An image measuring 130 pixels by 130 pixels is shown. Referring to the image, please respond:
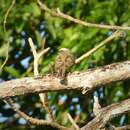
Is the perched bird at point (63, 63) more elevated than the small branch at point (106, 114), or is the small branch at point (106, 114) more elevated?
the perched bird at point (63, 63)

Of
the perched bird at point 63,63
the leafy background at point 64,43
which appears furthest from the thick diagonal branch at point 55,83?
the leafy background at point 64,43

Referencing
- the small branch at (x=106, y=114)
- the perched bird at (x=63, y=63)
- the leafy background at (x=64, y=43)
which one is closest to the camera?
the small branch at (x=106, y=114)

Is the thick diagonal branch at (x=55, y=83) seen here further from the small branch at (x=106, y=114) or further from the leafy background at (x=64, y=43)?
the leafy background at (x=64, y=43)

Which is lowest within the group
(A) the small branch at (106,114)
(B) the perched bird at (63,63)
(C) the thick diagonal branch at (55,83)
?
(A) the small branch at (106,114)

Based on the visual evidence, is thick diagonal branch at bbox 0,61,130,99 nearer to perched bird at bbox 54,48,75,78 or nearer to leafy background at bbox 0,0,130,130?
perched bird at bbox 54,48,75,78

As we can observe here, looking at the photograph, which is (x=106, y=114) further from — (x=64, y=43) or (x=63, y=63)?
(x=64, y=43)

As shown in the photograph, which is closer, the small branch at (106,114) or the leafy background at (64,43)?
the small branch at (106,114)

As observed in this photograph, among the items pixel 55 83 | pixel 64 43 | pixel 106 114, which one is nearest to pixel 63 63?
pixel 55 83
